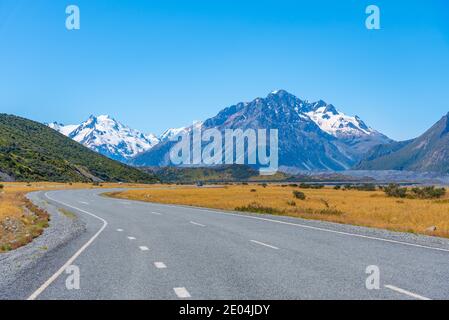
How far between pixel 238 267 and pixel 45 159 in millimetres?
139508

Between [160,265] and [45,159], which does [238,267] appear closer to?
[160,265]

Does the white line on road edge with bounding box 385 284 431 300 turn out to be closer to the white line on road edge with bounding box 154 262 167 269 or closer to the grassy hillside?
the white line on road edge with bounding box 154 262 167 269

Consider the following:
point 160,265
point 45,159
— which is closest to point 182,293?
point 160,265

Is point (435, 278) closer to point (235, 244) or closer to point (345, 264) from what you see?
point (345, 264)

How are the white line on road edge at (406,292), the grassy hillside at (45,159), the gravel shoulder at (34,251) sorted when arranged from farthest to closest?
the grassy hillside at (45,159) → the gravel shoulder at (34,251) → the white line on road edge at (406,292)

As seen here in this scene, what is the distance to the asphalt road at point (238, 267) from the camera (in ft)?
26.5

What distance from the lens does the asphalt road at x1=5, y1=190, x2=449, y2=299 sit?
807 centimetres

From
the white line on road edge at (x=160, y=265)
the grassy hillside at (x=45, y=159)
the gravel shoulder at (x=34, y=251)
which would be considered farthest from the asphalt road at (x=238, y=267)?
the grassy hillside at (x=45, y=159)

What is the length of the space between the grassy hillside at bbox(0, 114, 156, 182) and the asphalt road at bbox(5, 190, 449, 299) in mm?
105610

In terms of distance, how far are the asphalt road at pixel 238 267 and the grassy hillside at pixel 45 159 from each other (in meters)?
106

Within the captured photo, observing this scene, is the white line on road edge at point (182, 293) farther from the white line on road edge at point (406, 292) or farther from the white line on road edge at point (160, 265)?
the white line on road edge at point (406, 292)

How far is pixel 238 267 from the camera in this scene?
34.4 ft
